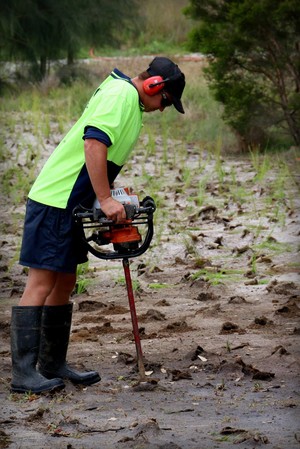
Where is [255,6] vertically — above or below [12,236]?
above

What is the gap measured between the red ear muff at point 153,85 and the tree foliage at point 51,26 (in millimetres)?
8949

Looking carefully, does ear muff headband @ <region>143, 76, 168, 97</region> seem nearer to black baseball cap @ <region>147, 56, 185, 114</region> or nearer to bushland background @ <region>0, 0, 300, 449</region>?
black baseball cap @ <region>147, 56, 185, 114</region>

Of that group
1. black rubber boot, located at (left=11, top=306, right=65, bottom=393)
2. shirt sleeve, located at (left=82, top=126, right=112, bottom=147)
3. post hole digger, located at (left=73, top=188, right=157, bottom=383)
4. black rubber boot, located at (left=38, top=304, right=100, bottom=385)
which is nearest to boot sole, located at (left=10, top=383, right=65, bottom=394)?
black rubber boot, located at (left=11, top=306, right=65, bottom=393)

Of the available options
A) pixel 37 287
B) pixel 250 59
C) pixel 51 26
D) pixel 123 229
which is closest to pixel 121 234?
pixel 123 229

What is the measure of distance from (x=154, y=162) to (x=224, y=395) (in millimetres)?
6994

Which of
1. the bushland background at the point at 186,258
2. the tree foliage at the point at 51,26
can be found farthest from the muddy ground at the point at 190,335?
the tree foliage at the point at 51,26

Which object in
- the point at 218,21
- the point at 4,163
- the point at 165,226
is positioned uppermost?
the point at 218,21

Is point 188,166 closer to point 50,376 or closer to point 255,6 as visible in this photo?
point 255,6

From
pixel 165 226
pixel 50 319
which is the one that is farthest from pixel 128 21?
pixel 50 319

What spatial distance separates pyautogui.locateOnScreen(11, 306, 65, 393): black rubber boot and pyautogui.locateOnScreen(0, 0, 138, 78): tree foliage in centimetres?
911

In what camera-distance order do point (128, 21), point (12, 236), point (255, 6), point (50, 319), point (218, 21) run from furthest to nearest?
point (128, 21) → point (218, 21) → point (255, 6) → point (12, 236) → point (50, 319)

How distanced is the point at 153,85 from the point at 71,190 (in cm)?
62

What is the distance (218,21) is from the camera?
40.0 ft

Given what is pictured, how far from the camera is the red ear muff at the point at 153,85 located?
506 cm
